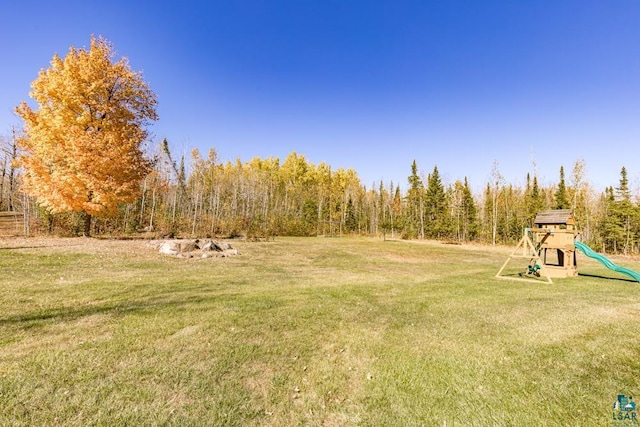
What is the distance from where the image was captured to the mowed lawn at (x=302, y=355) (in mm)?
3193

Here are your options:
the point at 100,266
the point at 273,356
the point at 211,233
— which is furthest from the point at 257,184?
the point at 273,356

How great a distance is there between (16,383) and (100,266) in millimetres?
8486

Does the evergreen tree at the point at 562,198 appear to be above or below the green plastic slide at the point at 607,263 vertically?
above

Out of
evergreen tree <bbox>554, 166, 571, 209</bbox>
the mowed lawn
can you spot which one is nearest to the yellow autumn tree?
the mowed lawn

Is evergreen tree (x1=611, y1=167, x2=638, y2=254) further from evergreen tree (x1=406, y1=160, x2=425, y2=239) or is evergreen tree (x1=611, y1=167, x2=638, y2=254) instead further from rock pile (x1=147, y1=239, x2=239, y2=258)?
rock pile (x1=147, y1=239, x2=239, y2=258)

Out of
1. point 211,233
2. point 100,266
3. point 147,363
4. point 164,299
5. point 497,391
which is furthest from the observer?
point 211,233

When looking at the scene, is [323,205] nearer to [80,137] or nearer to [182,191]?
[182,191]

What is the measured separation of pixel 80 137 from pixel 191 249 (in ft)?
26.7

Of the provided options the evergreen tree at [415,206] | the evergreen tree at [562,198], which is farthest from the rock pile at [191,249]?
the evergreen tree at [562,198]

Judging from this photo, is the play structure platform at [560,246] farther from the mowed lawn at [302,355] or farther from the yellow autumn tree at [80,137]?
the yellow autumn tree at [80,137]

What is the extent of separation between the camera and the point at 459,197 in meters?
48.4

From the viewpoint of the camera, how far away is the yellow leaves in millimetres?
15375

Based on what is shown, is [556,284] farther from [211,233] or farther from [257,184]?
[257,184]

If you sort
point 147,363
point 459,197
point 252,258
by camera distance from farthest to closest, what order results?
point 459,197, point 252,258, point 147,363
